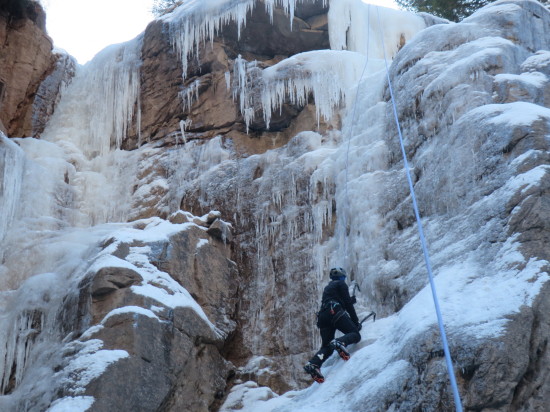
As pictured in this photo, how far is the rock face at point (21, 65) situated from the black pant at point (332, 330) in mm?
9765

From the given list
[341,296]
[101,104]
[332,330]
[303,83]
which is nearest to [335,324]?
[332,330]

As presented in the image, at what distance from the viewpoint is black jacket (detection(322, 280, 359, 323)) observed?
806 centimetres

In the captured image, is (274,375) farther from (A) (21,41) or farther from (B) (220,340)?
(A) (21,41)

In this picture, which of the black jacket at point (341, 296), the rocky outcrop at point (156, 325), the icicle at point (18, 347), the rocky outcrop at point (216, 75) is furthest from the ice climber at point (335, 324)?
the rocky outcrop at point (216, 75)

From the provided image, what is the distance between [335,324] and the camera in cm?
795

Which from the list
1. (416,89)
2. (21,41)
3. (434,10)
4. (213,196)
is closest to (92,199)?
(213,196)

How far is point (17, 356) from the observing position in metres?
10.0

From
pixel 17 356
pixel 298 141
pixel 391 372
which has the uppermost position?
pixel 298 141

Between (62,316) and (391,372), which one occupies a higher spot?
(62,316)

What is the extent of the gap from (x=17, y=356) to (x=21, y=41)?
8.50 metres

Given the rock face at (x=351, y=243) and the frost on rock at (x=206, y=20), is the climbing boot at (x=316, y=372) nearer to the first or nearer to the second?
the rock face at (x=351, y=243)

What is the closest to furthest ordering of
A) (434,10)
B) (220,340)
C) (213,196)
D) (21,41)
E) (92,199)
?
(220,340) → (213,196) → (92,199) → (21,41) → (434,10)

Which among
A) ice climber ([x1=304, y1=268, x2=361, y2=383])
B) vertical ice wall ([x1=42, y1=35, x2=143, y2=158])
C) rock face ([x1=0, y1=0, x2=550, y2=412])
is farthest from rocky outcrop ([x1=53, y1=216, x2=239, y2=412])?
vertical ice wall ([x1=42, y1=35, x2=143, y2=158])

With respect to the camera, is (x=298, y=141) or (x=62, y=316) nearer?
(x=62, y=316)
